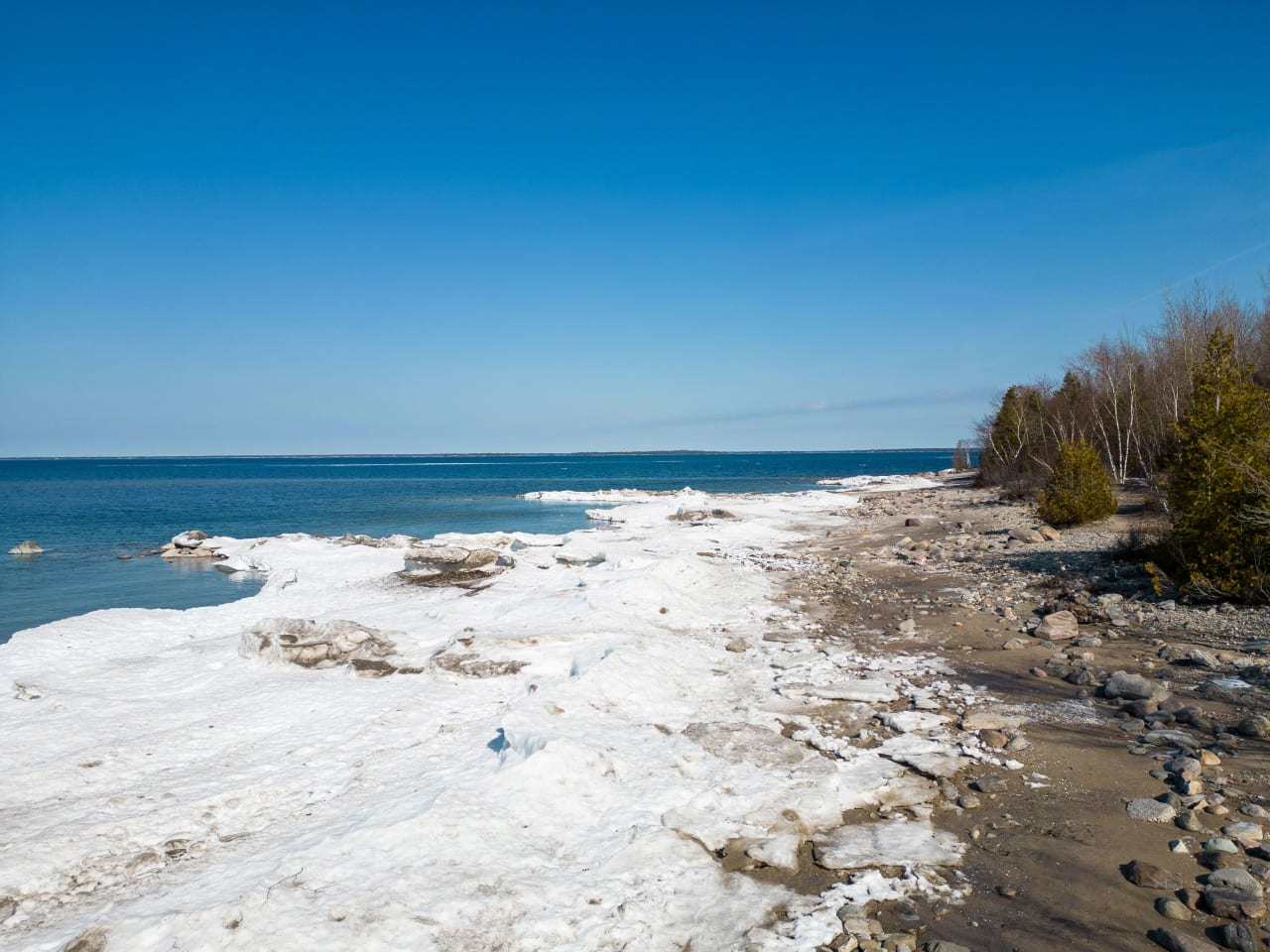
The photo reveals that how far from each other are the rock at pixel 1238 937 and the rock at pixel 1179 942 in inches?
3.4

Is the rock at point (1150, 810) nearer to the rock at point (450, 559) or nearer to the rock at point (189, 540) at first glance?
the rock at point (450, 559)

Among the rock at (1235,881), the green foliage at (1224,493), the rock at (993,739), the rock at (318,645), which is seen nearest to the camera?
the rock at (1235,881)

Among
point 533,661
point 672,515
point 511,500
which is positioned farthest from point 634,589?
point 511,500

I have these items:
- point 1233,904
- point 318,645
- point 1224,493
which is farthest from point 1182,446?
point 318,645

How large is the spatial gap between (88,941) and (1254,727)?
9080 millimetres

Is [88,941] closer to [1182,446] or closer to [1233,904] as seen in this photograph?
[1233,904]

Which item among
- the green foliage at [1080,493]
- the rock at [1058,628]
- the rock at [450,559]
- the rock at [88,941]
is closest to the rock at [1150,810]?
the rock at [1058,628]

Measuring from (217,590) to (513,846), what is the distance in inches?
713

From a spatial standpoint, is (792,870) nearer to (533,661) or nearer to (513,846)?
(513,846)

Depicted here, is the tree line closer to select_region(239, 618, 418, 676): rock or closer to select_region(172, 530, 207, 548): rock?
select_region(239, 618, 418, 676): rock

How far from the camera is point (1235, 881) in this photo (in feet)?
13.8

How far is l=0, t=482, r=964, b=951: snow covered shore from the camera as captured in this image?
418cm

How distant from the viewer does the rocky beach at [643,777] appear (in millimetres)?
4141

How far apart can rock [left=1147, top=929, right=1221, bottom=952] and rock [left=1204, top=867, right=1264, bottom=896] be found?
1.93 ft
